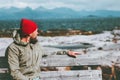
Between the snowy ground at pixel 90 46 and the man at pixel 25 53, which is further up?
the man at pixel 25 53

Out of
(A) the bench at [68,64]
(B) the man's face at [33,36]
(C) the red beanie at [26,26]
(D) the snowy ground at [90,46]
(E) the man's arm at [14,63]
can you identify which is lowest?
(D) the snowy ground at [90,46]

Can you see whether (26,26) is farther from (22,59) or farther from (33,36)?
(22,59)

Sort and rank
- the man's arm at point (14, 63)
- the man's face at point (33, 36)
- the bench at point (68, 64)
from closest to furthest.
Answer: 1. the man's arm at point (14, 63)
2. the man's face at point (33, 36)
3. the bench at point (68, 64)

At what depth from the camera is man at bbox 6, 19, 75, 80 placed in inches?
212

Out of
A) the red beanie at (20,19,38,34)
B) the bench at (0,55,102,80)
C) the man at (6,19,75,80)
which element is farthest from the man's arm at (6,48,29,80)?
the bench at (0,55,102,80)

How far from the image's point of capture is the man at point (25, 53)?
538cm

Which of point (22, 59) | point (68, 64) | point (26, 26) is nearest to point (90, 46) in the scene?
point (68, 64)

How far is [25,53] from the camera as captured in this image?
18.2 feet

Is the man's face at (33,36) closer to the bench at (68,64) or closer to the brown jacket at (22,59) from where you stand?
the brown jacket at (22,59)

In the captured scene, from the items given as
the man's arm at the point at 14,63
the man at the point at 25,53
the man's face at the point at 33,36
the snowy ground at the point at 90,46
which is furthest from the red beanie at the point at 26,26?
the snowy ground at the point at 90,46

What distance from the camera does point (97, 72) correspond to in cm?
650

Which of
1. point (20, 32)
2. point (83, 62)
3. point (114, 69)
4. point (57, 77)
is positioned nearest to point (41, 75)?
point (57, 77)

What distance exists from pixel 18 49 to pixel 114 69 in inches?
213

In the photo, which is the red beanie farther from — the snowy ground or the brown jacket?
the snowy ground
